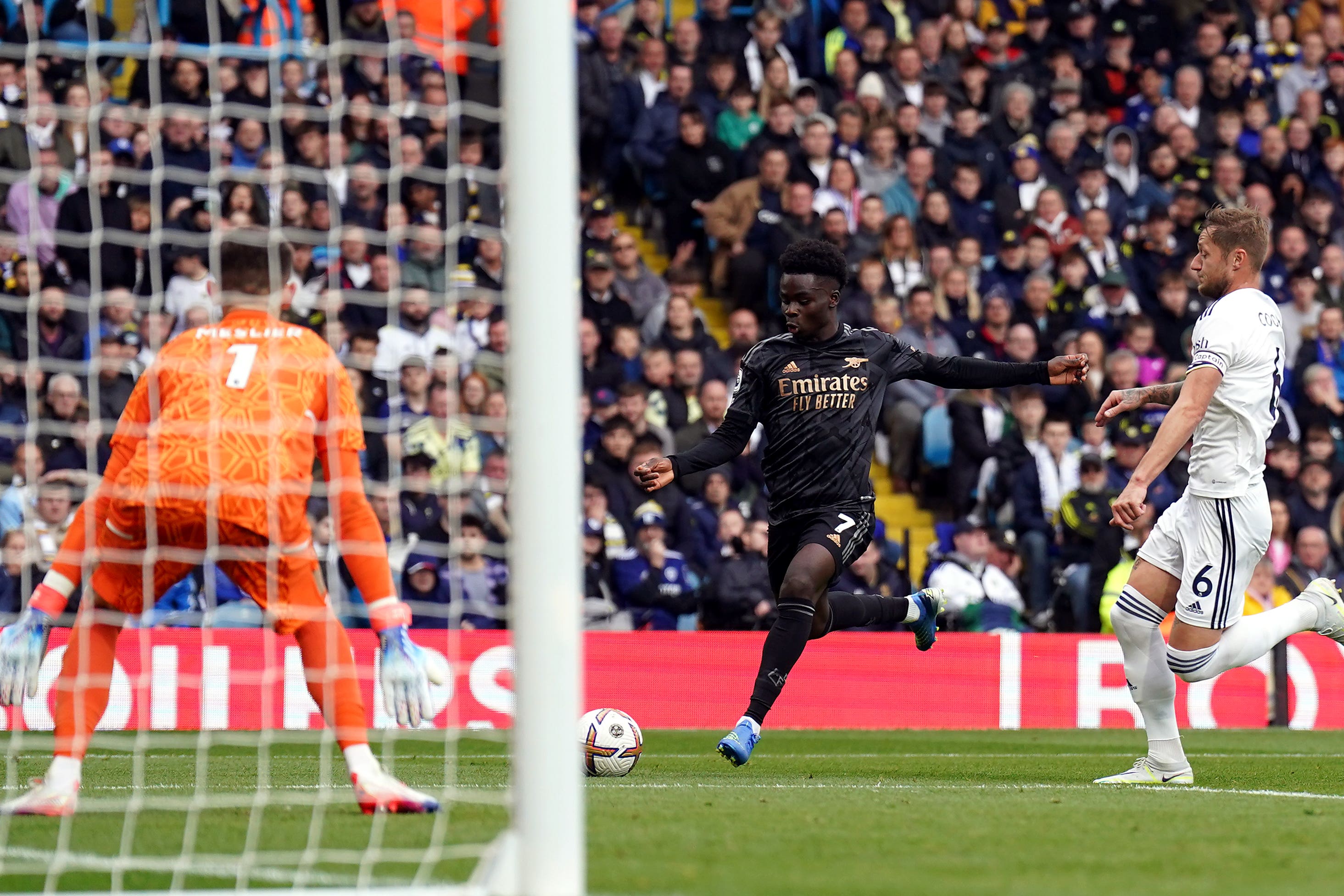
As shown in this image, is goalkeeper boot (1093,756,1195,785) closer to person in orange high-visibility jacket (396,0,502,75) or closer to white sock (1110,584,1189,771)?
white sock (1110,584,1189,771)

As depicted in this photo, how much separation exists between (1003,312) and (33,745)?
8444 mm

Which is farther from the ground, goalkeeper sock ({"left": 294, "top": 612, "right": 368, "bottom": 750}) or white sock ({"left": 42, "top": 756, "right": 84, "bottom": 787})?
goalkeeper sock ({"left": 294, "top": 612, "right": 368, "bottom": 750})

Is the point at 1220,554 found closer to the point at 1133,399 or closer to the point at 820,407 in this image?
the point at 1133,399

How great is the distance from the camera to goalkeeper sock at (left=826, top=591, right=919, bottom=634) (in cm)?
862

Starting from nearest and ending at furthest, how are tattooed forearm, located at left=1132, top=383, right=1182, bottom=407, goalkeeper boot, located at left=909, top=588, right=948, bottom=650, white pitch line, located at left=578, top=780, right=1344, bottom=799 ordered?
white pitch line, located at left=578, top=780, right=1344, bottom=799, tattooed forearm, located at left=1132, top=383, right=1182, bottom=407, goalkeeper boot, located at left=909, top=588, right=948, bottom=650

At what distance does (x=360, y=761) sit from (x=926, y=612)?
399 centimetres

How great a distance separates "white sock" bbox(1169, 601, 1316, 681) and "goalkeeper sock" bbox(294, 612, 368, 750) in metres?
3.36

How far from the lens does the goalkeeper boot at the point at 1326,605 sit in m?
7.56

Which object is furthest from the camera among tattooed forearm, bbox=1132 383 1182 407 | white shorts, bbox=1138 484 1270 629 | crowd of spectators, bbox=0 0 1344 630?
crowd of spectators, bbox=0 0 1344 630

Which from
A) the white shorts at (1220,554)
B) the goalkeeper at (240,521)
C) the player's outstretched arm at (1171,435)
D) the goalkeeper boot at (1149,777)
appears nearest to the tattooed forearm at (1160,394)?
the player's outstretched arm at (1171,435)

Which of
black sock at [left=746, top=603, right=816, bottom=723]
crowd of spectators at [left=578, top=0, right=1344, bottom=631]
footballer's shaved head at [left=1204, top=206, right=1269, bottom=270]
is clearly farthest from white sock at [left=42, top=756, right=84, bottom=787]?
crowd of spectators at [left=578, top=0, right=1344, bottom=631]

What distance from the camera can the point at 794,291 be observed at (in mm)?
8281

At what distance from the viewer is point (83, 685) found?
19.7ft

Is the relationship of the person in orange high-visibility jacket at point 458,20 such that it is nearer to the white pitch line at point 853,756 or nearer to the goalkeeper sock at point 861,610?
the white pitch line at point 853,756
